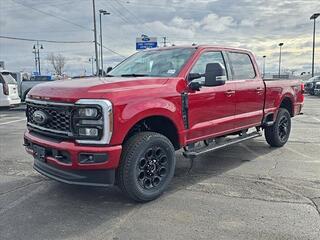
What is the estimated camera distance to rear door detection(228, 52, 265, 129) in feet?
20.0

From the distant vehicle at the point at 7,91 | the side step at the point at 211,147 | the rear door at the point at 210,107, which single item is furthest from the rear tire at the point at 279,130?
the distant vehicle at the point at 7,91

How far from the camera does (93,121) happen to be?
13.0 feet

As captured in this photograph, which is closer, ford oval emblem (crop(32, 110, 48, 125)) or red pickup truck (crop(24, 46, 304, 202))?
red pickup truck (crop(24, 46, 304, 202))

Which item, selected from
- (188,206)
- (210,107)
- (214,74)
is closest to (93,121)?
(188,206)

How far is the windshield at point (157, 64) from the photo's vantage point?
521 cm

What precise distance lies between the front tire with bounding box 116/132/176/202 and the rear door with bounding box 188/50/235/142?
0.59 meters

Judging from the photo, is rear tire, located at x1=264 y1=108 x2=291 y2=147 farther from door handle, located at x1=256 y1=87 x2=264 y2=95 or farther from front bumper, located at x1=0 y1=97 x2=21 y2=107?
front bumper, located at x1=0 y1=97 x2=21 y2=107

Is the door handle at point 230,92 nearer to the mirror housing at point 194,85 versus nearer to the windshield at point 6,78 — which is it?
the mirror housing at point 194,85

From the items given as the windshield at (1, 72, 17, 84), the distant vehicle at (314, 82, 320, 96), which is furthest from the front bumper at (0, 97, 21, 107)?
the distant vehicle at (314, 82, 320, 96)

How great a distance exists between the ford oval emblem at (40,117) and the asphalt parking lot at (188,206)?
101 centimetres

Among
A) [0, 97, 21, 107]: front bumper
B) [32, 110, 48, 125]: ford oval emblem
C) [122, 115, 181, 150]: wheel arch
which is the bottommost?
[0, 97, 21, 107]: front bumper

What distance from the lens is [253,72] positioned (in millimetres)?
6719

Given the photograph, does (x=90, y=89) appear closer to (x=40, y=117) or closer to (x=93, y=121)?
(x=93, y=121)

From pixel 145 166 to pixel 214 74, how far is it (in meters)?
1.55
